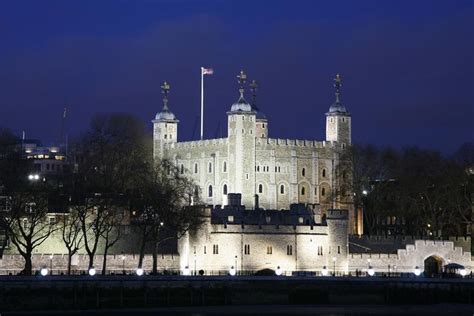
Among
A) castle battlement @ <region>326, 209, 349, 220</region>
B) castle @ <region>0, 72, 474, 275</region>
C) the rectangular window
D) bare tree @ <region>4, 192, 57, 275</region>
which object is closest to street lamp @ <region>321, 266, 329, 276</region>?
castle @ <region>0, 72, 474, 275</region>

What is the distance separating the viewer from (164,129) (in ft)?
529

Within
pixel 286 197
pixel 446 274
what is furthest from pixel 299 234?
pixel 286 197

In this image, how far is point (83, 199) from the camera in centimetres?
11350

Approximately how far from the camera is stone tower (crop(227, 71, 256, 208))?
490ft

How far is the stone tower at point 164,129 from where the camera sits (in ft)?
527

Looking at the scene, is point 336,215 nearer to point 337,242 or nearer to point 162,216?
point 337,242

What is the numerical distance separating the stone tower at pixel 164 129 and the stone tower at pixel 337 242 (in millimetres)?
47321

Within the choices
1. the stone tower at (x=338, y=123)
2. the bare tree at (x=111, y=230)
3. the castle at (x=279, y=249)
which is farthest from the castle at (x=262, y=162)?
the bare tree at (x=111, y=230)

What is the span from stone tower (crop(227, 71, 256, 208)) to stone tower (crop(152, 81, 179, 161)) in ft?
36.1

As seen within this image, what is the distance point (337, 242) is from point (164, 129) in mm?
49687

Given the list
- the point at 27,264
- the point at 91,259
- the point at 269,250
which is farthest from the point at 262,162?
the point at 27,264

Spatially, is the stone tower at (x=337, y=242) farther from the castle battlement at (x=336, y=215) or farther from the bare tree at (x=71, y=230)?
the bare tree at (x=71, y=230)

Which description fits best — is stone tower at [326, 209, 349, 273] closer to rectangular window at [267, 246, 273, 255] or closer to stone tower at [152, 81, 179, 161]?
rectangular window at [267, 246, 273, 255]

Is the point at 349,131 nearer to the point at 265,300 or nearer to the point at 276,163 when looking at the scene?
the point at 276,163
